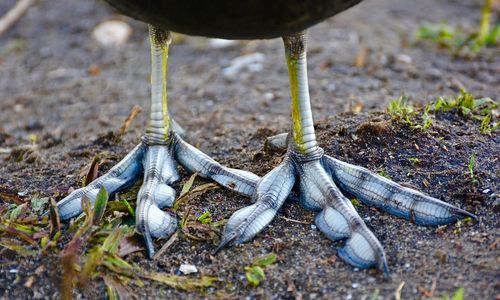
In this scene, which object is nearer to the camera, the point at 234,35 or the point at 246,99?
the point at 234,35

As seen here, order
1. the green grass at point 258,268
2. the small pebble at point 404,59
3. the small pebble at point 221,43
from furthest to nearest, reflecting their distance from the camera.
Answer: the small pebble at point 221,43 < the small pebble at point 404,59 < the green grass at point 258,268

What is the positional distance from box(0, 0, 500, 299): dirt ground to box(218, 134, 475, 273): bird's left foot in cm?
5

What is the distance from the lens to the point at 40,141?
184 inches

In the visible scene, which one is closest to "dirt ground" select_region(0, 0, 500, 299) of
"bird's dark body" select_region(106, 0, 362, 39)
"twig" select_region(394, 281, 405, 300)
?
"twig" select_region(394, 281, 405, 300)

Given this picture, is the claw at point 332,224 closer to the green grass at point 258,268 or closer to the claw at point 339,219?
the claw at point 339,219

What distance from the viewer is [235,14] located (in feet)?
8.49

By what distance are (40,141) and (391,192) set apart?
8.01ft

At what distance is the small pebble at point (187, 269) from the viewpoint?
9.38ft

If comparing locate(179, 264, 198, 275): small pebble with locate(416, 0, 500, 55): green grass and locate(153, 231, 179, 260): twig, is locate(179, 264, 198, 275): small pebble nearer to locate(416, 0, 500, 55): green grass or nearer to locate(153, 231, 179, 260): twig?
locate(153, 231, 179, 260): twig

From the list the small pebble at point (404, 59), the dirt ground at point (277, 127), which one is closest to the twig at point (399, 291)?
the dirt ground at point (277, 127)

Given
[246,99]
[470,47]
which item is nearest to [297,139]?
[246,99]

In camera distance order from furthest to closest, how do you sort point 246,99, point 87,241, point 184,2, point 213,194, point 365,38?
point 365,38 < point 246,99 < point 213,194 < point 87,241 < point 184,2

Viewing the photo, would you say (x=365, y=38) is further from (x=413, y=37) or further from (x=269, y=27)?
(x=269, y=27)

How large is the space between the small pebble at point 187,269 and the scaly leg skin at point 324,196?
137mm
